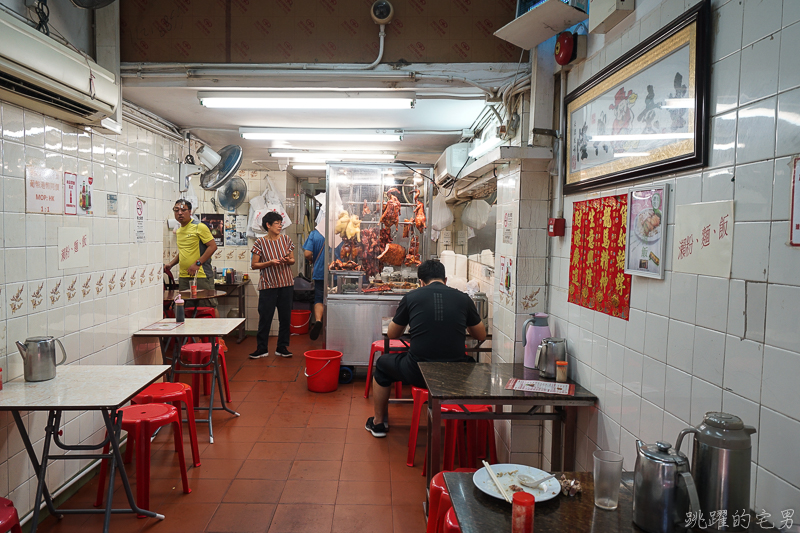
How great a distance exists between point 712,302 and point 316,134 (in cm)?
435

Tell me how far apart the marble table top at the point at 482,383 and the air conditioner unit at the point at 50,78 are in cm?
254

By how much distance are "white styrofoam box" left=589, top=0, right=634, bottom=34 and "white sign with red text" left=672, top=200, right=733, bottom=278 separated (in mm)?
973

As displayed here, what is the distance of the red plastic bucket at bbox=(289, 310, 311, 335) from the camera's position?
8007 mm

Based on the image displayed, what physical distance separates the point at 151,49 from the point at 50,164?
1.03 meters

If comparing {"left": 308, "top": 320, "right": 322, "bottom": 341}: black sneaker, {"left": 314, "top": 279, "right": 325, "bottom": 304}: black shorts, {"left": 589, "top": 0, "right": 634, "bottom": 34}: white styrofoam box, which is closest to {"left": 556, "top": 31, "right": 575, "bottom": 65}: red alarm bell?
{"left": 589, "top": 0, "right": 634, "bottom": 34}: white styrofoam box

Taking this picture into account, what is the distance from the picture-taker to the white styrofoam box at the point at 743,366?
1503 millimetres

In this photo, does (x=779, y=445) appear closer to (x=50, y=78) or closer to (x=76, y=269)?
(x=50, y=78)

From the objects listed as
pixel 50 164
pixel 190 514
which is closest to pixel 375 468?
pixel 190 514

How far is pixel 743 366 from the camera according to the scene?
61.5 inches

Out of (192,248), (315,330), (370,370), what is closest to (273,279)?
(192,248)

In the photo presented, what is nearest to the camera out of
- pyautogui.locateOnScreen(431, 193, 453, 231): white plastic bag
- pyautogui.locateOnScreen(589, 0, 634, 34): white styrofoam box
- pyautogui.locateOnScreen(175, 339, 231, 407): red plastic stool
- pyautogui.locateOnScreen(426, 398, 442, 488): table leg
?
pyautogui.locateOnScreen(589, 0, 634, 34): white styrofoam box

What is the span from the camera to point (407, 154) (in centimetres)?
671

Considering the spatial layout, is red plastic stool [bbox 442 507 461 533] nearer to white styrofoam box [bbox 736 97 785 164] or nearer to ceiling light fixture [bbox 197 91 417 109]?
white styrofoam box [bbox 736 97 785 164]

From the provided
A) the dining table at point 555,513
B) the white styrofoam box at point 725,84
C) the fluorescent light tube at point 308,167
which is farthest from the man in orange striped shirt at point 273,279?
the white styrofoam box at point 725,84
